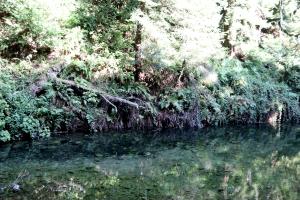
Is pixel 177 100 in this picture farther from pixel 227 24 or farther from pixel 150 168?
pixel 227 24

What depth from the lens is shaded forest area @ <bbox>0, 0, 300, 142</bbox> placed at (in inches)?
532

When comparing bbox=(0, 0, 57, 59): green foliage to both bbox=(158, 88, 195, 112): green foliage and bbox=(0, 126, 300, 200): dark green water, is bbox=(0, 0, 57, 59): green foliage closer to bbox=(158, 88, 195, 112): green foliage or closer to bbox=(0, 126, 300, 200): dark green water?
bbox=(0, 126, 300, 200): dark green water

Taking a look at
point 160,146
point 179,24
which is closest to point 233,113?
point 179,24

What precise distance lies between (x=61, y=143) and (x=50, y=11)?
192 inches

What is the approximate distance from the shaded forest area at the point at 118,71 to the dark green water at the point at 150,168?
1.02 metres

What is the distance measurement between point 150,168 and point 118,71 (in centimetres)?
622

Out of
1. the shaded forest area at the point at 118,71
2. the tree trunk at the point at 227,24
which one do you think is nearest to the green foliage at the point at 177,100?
the shaded forest area at the point at 118,71

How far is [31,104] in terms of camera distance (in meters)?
12.9

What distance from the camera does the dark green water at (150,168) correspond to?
26.6ft

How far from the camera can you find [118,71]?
51.5 feet

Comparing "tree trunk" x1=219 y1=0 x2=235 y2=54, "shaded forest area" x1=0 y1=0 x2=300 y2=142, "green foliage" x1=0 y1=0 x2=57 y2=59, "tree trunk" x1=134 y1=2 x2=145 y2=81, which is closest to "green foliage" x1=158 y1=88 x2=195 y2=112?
"shaded forest area" x1=0 y1=0 x2=300 y2=142

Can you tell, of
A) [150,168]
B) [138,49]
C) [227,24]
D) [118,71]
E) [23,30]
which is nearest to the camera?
[150,168]

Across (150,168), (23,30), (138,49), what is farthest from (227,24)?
(150,168)

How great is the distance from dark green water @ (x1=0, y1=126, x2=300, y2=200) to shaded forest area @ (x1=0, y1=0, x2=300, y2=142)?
1.02 meters
